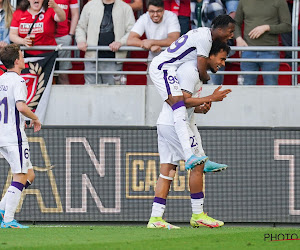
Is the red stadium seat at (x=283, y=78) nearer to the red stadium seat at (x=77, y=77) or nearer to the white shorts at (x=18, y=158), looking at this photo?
the red stadium seat at (x=77, y=77)

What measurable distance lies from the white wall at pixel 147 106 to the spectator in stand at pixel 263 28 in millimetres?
499

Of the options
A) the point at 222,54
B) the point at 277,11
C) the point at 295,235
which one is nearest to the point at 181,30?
the point at 277,11

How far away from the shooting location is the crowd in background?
13.9 meters

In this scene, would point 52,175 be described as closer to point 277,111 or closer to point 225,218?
point 225,218

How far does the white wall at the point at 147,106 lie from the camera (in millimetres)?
13578

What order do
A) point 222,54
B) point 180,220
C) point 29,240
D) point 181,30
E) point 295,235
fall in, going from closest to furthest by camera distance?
point 29,240, point 295,235, point 222,54, point 180,220, point 181,30

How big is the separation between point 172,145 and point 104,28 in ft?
15.5

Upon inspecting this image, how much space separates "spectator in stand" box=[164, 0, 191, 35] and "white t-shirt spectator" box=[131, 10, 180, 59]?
61 cm

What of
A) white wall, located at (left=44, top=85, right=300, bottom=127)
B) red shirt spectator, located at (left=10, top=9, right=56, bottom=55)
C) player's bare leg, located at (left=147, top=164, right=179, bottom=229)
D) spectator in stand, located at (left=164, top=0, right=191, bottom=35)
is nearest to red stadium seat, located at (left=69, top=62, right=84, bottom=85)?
red shirt spectator, located at (left=10, top=9, right=56, bottom=55)

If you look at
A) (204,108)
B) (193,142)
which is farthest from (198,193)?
(204,108)

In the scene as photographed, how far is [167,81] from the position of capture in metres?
9.78

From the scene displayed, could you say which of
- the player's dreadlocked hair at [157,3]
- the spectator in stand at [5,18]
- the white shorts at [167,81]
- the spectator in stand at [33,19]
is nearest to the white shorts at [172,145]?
the white shorts at [167,81]

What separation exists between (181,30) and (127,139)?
234 cm

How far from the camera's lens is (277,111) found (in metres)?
13.6
